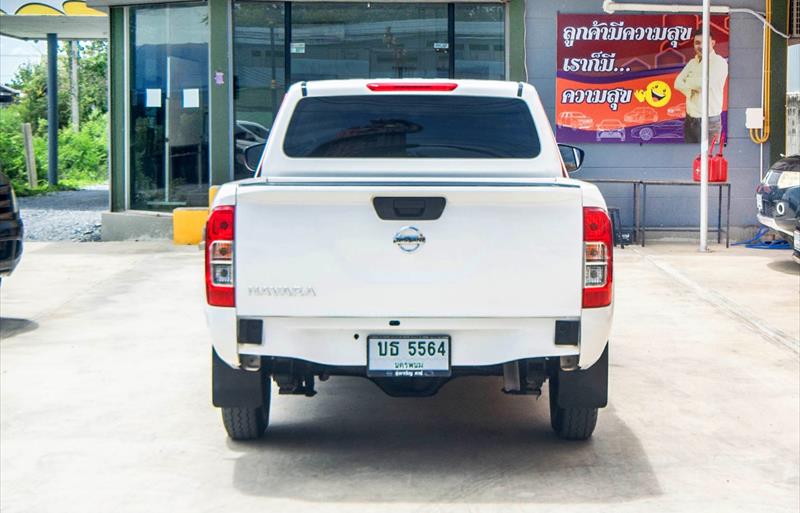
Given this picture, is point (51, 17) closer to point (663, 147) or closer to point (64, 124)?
point (663, 147)

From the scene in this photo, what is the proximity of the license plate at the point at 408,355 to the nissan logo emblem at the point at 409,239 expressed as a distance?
43cm

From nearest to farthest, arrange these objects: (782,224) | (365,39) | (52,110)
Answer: (782,224), (365,39), (52,110)

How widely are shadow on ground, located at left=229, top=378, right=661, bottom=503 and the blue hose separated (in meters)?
10.3

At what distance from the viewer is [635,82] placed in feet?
60.3

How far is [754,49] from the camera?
60.3 ft

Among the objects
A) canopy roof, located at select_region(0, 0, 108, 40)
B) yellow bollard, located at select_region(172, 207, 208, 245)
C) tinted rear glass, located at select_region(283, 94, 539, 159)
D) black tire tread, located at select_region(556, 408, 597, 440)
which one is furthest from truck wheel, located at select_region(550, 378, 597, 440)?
canopy roof, located at select_region(0, 0, 108, 40)

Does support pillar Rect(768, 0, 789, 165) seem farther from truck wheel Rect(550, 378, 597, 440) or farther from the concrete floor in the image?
truck wheel Rect(550, 378, 597, 440)

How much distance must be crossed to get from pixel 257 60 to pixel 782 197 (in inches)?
296

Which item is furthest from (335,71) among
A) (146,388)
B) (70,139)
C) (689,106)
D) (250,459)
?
(70,139)

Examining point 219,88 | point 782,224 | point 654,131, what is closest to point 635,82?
point 654,131

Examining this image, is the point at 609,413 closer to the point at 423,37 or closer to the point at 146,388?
Result: the point at 146,388

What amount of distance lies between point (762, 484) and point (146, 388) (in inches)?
158

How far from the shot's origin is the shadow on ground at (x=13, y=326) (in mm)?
10578

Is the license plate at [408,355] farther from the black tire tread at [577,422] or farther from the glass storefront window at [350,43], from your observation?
the glass storefront window at [350,43]
